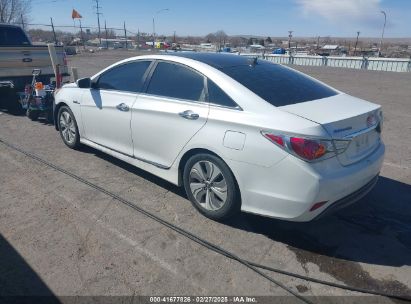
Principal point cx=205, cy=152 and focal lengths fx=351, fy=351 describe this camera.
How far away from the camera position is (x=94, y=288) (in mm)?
2758

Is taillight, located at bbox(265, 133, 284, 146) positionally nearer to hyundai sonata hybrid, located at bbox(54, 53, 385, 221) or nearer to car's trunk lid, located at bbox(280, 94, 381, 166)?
hyundai sonata hybrid, located at bbox(54, 53, 385, 221)

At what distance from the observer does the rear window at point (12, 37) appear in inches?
398

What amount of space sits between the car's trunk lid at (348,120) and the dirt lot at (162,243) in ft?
2.88

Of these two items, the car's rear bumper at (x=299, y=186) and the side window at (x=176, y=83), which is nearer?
the car's rear bumper at (x=299, y=186)

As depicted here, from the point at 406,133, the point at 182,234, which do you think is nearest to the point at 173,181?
the point at 182,234

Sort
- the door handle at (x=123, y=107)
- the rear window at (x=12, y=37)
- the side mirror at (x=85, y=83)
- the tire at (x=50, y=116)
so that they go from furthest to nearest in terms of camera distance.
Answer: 1. the rear window at (x=12, y=37)
2. the tire at (x=50, y=116)
3. the side mirror at (x=85, y=83)
4. the door handle at (x=123, y=107)

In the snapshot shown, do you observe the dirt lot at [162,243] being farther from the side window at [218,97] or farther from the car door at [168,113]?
the side window at [218,97]

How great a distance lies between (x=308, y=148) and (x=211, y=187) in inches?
45.2

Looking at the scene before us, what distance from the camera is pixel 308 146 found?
290cm

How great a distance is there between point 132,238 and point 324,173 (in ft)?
6.20

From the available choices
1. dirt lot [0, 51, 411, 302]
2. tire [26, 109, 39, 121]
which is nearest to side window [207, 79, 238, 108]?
dirt lot [0, 51, 411, 302]

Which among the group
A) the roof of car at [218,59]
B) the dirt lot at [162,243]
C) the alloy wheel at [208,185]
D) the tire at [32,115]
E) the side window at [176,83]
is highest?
the roof of car at [218,59]

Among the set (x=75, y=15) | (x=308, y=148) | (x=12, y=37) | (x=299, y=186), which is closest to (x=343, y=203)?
Answer: (x=299, y=186)

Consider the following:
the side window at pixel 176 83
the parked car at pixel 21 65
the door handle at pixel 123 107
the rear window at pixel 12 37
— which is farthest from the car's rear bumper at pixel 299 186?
the rear window at pixel 12 37
